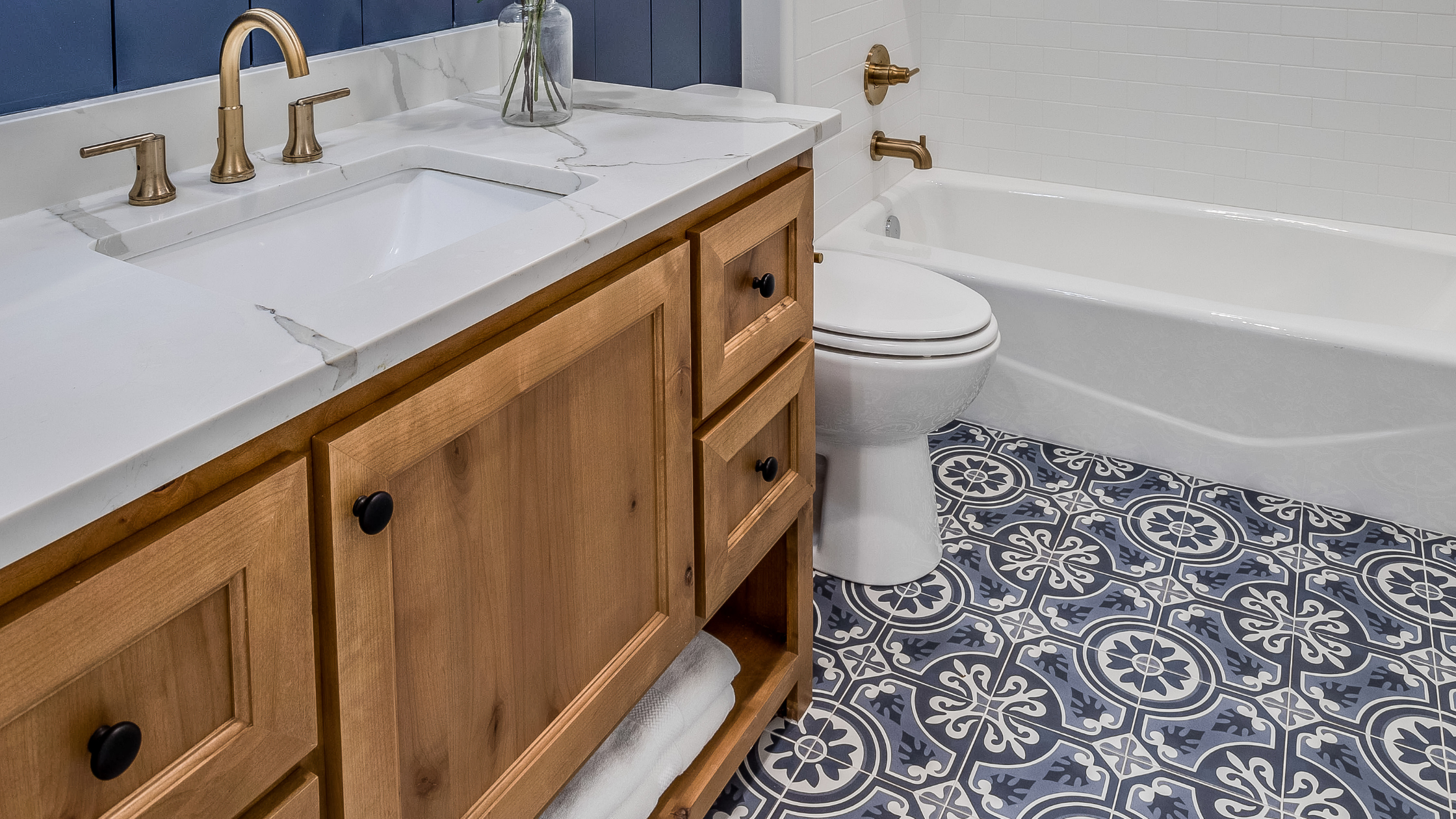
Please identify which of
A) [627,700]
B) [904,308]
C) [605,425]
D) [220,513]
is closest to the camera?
[220,513]

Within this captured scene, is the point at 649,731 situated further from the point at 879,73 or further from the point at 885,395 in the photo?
the point at 879,73

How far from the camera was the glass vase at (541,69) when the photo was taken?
137 centimetres

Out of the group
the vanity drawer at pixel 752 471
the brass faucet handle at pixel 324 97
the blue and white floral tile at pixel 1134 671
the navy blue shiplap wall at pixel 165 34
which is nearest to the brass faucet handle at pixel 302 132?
the brass faucet handle at pixel 324 97

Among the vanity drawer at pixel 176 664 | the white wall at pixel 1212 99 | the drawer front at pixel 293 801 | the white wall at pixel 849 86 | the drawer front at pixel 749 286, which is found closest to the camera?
the vanity drawer at pixel 176 664

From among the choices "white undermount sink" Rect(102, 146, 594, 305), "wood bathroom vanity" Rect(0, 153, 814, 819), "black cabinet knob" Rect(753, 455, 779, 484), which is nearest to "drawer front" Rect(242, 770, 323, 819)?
"wood bathroom vanity" Rect(0, 153, 814, 819)

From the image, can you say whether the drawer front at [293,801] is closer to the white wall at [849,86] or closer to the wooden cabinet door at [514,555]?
the wooden cabinet door at [514,555]

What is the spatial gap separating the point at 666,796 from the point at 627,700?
0.25 meters

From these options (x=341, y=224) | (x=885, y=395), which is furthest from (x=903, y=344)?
(x=341, y=224)

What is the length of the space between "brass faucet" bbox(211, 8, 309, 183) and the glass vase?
33 cm

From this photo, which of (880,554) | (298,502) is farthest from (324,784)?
(880,554)

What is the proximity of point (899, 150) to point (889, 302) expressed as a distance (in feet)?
2.64

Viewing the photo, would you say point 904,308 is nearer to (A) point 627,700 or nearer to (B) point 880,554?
(B) point 880,554

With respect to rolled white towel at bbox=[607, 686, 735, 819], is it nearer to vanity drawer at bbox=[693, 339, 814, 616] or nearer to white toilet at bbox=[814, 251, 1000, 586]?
vanity drawer at bbox=[693, 339, 814, 616]

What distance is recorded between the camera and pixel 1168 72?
2.64 m
